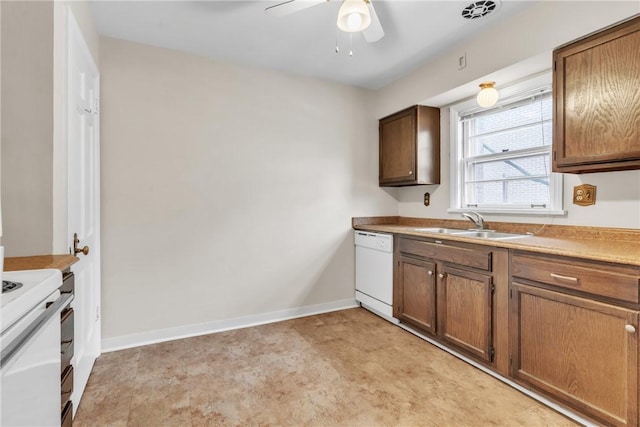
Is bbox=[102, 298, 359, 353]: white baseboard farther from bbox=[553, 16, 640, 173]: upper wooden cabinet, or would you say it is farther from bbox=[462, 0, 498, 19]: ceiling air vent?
bbox=[462, 0, 498, 19]: ceiling air vent

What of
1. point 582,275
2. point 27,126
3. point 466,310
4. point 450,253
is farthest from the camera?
point 450,253

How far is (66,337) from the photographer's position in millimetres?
1236

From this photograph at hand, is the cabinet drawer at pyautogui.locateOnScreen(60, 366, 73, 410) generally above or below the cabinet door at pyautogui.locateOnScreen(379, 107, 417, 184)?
below

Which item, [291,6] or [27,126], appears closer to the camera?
[27,126]

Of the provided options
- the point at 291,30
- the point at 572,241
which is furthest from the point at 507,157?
the point at 291,30

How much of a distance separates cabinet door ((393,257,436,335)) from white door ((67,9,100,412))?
2.35 meters

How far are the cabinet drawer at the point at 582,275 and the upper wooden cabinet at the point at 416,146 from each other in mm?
1463

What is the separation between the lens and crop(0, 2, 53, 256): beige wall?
139 centimetres

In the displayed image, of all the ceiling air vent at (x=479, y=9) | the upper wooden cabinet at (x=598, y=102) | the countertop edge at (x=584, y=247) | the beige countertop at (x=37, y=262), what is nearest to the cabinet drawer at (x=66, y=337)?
the beige countertop at (x=37, y=262)

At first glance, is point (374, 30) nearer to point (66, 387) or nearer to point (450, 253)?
point (450, 253)

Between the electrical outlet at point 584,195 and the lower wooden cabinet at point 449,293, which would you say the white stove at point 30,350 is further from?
the electrical outlet at point 584,195

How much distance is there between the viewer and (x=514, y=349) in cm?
194

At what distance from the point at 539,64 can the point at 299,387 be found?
8.88 ft

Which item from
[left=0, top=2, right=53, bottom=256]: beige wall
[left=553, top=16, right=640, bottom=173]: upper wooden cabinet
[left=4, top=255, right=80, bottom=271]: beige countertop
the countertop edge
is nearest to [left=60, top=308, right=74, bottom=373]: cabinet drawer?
[left=4, top=255, right=80, bottom=271]: beige countertop
